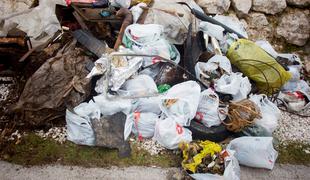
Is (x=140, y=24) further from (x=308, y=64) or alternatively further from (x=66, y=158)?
(x=308, y=64)

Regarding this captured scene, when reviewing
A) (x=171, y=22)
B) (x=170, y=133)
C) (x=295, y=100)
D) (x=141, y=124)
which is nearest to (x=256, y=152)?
(x=170, y=133)

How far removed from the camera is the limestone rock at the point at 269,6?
5.61m

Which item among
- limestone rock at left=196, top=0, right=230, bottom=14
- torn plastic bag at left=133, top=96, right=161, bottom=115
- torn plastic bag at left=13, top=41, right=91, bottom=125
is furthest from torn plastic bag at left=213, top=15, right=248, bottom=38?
torn plastic bag at left=13, top=41, right=91, bottom=125

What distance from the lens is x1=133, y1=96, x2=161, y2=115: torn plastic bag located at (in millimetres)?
3938

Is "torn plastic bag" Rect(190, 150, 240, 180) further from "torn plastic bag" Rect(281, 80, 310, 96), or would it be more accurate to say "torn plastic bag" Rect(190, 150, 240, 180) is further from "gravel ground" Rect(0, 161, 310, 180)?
"torn plastic bag" Rect(281, 80, 310, 96)

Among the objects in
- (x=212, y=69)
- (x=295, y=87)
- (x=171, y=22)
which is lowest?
(x=295, y=87)

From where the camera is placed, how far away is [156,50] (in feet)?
13.8

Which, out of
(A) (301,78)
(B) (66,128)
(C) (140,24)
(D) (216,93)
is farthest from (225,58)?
(B) (66,128)

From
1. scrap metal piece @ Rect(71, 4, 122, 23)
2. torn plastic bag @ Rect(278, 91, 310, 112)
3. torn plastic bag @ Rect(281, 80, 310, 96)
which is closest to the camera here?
scrap metal piece @ Rect(71, 4, 122, 23)

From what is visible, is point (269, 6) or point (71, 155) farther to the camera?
point (269, 6)

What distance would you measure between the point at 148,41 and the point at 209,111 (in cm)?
118

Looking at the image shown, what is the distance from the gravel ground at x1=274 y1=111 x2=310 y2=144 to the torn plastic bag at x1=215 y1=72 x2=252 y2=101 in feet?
2.16

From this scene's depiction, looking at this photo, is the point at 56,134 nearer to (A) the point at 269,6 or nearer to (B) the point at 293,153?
(B) the point at 293,153

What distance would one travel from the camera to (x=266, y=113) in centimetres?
413
